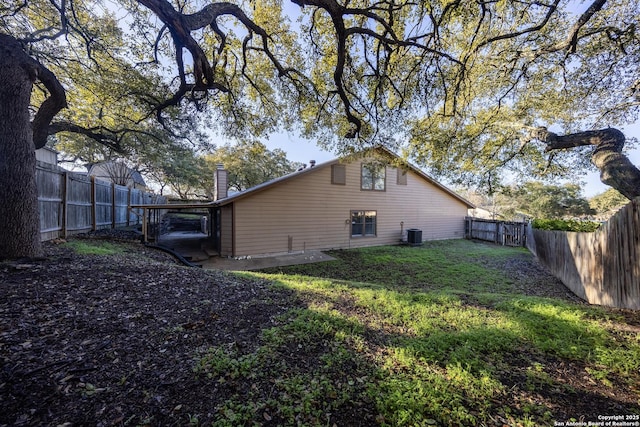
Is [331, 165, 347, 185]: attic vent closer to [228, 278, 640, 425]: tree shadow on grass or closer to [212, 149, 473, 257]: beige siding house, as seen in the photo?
[212, 149, 473, 257]: beige siding house

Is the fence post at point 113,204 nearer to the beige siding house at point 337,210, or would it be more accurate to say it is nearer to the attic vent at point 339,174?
the beige siding house at point 337,210

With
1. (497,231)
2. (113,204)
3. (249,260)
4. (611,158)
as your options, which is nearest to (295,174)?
(249,260)

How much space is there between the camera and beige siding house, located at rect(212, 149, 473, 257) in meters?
9.84

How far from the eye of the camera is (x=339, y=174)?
466 inches

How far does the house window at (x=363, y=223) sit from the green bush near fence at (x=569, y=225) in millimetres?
6735

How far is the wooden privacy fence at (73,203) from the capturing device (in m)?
6.33

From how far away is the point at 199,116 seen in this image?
332 inches

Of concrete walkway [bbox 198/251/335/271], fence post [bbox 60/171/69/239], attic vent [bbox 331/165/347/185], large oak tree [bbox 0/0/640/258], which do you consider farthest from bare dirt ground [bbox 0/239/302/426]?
attic vent [bbox 331/165/347/185]

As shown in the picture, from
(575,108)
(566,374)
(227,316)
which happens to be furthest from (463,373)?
(575,108)

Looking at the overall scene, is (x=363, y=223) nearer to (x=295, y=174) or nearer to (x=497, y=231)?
(x=295, y=174)

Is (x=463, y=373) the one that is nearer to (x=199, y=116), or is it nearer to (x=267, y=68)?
(x=267, y=68)

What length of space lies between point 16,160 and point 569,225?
13.9m

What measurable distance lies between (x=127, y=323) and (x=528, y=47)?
32.0 feet

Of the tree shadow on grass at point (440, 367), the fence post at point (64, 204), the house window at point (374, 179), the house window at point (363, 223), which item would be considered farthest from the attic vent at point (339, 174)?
the fence post at point (64, 204)
